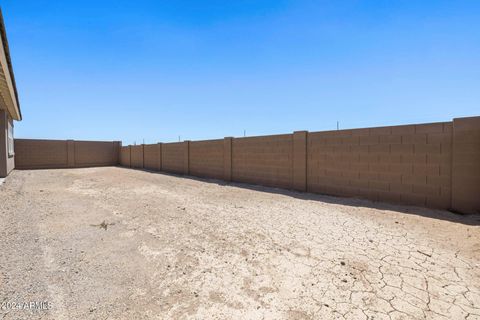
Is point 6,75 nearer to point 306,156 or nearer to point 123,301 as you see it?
Answer: point 123,301

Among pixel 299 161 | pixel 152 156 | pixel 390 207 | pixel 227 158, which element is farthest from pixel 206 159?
pixel 390 207

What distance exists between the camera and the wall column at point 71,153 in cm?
2084

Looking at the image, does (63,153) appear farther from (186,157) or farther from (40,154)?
(186,157)

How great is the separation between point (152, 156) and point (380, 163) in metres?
15.9

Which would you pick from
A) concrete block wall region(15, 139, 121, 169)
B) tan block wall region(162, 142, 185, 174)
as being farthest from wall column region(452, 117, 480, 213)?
concrete block wall region(15, 139, 121, 169)

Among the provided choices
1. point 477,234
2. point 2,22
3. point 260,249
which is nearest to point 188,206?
point 260,249

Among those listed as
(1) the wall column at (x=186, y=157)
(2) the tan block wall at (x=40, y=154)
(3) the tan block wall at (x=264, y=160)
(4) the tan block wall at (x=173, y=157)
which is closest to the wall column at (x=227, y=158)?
(3) the tan block wall at (x=264, y=160)

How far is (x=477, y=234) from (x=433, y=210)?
135 centimetres

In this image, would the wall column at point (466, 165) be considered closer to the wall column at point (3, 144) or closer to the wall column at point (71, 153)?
the wall column at point (3, 144)

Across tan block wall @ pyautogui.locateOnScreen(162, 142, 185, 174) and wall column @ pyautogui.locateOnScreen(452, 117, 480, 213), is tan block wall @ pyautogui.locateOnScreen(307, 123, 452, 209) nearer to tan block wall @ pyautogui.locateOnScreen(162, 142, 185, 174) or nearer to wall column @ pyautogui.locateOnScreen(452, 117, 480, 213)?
wall column @ pyautogui.locateOnScreen(452, 117, 480, 213)

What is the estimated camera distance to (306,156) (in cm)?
790

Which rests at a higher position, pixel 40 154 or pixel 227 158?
pixel 40 154

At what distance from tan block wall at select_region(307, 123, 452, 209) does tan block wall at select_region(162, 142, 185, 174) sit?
900cm

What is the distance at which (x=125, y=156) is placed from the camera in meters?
22.6
